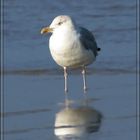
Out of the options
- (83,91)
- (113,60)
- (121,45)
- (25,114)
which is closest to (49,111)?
(25,114)

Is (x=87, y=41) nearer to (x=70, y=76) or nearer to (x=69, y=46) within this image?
(x=69, y=46)

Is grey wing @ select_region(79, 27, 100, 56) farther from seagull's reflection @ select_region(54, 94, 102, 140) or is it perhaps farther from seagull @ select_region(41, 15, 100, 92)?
seagull's reflection @ select_region(54, 94, 102, 140)

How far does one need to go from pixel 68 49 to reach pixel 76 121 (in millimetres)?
1822

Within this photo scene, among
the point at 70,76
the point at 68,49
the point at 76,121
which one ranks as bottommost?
the point at 76,121

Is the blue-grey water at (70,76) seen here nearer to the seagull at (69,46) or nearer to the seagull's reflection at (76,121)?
the seagull's reflection at (76,121)

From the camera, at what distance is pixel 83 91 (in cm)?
948

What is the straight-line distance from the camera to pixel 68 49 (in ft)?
32.4

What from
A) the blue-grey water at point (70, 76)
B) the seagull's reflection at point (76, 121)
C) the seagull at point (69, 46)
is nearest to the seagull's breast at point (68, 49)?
the seagull at point (69, 46)

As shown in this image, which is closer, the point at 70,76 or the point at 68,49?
the point at 68,49

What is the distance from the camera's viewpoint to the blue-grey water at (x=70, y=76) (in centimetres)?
799

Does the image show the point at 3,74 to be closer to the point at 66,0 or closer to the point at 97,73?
the point at 97,73

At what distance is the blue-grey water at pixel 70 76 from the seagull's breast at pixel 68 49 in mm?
253

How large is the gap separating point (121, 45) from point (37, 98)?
3.22m

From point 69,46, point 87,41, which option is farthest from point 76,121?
point 87,41
